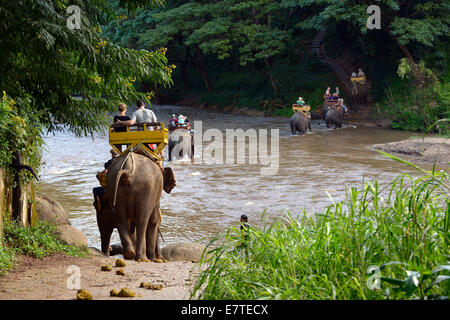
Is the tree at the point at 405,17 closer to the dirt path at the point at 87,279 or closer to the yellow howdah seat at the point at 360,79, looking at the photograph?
the yellow howdah seat at the point at 360,79

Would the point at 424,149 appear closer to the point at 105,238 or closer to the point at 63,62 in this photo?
the point at 105,238

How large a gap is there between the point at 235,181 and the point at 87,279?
413 inches

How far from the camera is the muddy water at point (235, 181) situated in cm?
1269

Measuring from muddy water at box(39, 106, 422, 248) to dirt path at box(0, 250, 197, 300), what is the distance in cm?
270

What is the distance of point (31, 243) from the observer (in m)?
7.95

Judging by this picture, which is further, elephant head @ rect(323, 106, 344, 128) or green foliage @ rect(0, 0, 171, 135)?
elephant head @ rect(323, 106, 344, 128)

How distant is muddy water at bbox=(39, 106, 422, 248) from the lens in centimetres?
1269

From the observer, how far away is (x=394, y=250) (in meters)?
4.68

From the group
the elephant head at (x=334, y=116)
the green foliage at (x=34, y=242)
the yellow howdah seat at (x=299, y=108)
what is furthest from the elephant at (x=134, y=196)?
the elephant head at (x=334, y=116)

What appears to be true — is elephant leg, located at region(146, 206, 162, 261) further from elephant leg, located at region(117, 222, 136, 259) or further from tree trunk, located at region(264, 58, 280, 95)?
tree trunk, located at region(264, 58, 280, 95)

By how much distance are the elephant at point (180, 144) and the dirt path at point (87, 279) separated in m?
12.0

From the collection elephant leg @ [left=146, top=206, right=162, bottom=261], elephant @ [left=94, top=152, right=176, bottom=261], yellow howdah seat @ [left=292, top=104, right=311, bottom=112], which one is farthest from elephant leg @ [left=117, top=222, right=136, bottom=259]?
yellow howdah seat @ [left=292, top=104, right=311, bottom=112]
